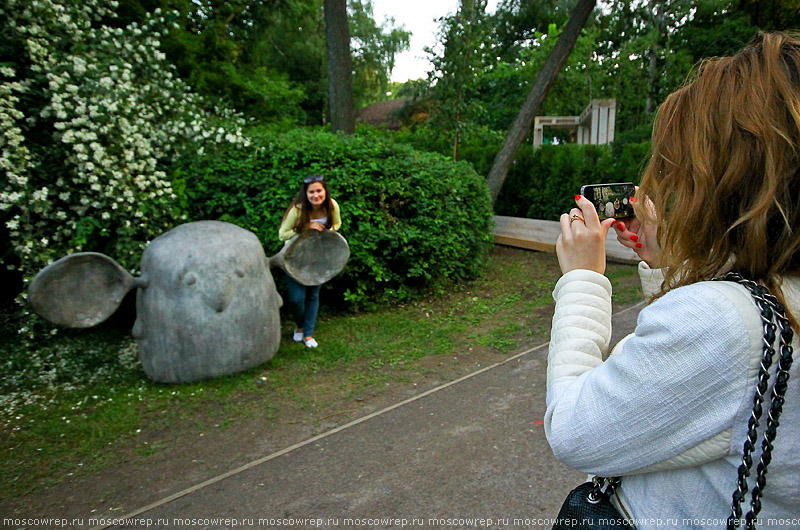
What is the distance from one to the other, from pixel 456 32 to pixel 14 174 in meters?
8.56

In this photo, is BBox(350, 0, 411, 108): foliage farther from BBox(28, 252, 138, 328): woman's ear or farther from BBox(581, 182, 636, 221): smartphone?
BBox(581, 182, 636, 221): smartphone

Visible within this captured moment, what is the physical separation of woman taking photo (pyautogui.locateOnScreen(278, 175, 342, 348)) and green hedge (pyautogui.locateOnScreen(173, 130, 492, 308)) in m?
0.73

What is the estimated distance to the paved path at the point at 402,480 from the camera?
292cm

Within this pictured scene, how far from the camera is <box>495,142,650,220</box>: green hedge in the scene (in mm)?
10312

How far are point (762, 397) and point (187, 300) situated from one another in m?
4.15

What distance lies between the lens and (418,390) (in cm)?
449

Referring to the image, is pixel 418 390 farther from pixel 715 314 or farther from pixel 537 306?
pixel 715 314

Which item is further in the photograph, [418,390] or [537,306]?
[537,306]

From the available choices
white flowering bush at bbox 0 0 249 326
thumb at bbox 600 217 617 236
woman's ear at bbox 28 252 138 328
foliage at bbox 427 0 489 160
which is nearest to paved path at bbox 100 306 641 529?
woman's ear at bbox 28 252 138 328

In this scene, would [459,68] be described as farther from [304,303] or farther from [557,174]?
[304,303]

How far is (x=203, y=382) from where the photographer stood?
4594 mm

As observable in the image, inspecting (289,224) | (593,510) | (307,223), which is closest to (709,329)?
(593,510)

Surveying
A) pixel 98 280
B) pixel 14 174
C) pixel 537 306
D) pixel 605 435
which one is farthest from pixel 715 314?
pixel 537 306

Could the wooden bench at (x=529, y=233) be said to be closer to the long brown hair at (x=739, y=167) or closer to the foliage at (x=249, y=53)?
the foliage at (x=249, y=53)
